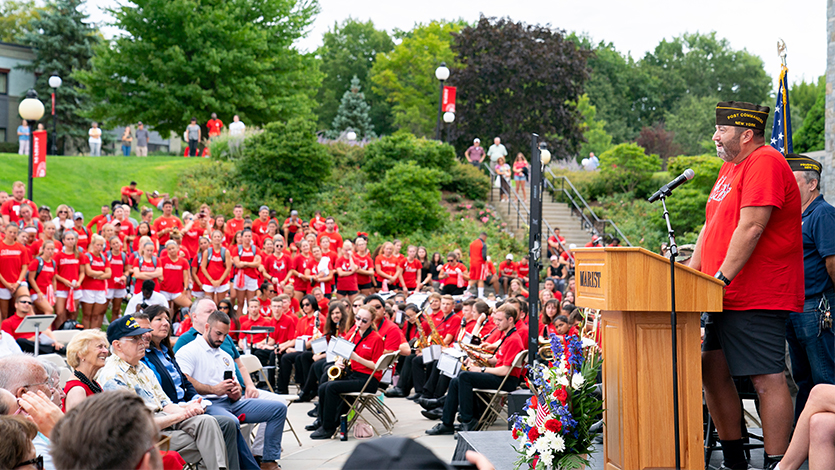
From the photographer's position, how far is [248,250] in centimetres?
1498

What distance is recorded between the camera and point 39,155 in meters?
17.5

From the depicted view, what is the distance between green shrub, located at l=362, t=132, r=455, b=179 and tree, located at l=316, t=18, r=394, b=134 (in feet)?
95.3

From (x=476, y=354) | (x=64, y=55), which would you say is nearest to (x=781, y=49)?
(x=476, y=354)

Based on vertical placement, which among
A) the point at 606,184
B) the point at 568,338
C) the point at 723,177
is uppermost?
the point at 606,184

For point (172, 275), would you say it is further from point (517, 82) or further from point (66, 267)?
point (517, 82)

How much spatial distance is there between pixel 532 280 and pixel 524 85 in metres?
28.3

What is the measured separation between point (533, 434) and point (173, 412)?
2.90m

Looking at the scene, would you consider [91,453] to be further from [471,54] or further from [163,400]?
[471,54]

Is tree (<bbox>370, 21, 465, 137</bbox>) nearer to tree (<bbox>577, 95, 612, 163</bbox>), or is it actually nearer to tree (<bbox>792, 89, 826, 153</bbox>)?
tree (<bbox>577, 95, 612, 163</bbox>)

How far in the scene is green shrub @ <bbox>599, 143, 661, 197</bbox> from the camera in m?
29.0

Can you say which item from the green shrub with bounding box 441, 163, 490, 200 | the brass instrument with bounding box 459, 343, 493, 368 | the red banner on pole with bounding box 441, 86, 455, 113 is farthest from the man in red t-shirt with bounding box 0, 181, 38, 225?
the red banner on pole with bounding box 441, 86, 455, 113

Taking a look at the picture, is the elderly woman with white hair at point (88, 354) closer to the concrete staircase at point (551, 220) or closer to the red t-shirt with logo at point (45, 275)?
the red t-shirt with logo at point (45, 275)

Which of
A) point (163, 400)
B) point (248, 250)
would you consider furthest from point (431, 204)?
point (163, 400)

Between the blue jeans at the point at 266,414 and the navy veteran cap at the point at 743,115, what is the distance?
474 centimetres
